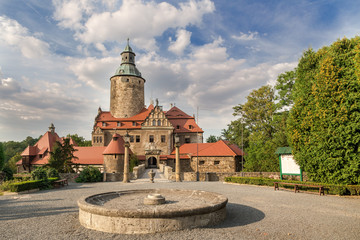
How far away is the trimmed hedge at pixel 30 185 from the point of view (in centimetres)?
1516

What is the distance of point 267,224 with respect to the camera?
7492 mm

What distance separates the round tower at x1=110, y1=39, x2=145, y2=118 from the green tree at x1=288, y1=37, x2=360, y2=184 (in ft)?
115

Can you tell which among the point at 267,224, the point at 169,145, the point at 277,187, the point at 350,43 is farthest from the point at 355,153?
the point at 169,145

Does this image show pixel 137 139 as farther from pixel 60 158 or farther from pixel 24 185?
pixel 24 185

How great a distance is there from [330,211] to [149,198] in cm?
742

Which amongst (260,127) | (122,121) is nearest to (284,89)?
(260,127)

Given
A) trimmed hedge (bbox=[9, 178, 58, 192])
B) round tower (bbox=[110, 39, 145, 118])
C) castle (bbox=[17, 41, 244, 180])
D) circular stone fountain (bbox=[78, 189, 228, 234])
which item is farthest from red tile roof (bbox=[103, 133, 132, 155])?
circular stone fountain (bbox=[78, 189, 228, 234])

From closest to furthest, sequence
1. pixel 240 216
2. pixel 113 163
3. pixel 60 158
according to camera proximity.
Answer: pixel 240 216 → pixel 60 158 → pixel 113 163

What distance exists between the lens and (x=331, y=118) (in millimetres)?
14438

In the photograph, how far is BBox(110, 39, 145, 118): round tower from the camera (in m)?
46.8

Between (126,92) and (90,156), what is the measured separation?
52.8 ft

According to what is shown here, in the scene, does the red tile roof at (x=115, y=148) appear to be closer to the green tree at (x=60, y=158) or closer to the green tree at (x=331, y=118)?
the green tree at (x=60, y=158)

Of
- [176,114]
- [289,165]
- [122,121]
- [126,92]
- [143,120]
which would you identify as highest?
[126,92]

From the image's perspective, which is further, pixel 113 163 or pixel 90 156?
pixel 90 156
